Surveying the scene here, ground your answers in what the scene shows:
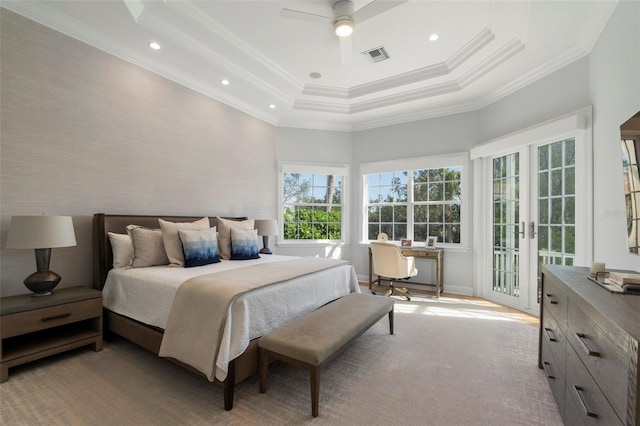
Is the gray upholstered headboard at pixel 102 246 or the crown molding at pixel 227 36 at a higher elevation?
the crown molding at pixel 227 36

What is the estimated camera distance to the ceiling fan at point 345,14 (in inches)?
103

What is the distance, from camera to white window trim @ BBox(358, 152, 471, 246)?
14.9 feet

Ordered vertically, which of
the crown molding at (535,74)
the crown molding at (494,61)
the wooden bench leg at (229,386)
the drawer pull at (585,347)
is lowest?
the wooden bench leg at (229,386)

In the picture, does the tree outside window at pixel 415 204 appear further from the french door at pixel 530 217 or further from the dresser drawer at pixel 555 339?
the dresser drawer at pixel 555 339

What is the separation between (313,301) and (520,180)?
324 cm

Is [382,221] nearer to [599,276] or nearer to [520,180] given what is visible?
[520,180]

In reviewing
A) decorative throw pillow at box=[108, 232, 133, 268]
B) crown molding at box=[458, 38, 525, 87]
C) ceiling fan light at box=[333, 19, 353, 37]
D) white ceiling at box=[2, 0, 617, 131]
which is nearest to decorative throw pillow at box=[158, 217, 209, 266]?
decorative throw pillow at box=[108, 232, 133, 268]

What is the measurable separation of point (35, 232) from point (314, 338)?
2299 mm

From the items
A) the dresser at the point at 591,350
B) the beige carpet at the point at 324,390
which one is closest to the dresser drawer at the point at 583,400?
the dresser at the point at 591,350

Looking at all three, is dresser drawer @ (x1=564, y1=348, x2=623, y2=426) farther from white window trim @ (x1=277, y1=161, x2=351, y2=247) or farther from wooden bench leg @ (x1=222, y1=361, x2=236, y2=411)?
white window trim @ (x1=277, y1=161, x2=351, y2=247)

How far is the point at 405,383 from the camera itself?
2078 millimetres

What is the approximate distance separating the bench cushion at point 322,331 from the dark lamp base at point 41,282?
1870mm

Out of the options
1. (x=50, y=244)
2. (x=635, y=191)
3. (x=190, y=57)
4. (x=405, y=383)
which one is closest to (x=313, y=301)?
(x=405, y=383)

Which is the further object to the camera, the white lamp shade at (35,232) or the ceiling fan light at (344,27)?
the ceiling fan light at (344,27)
